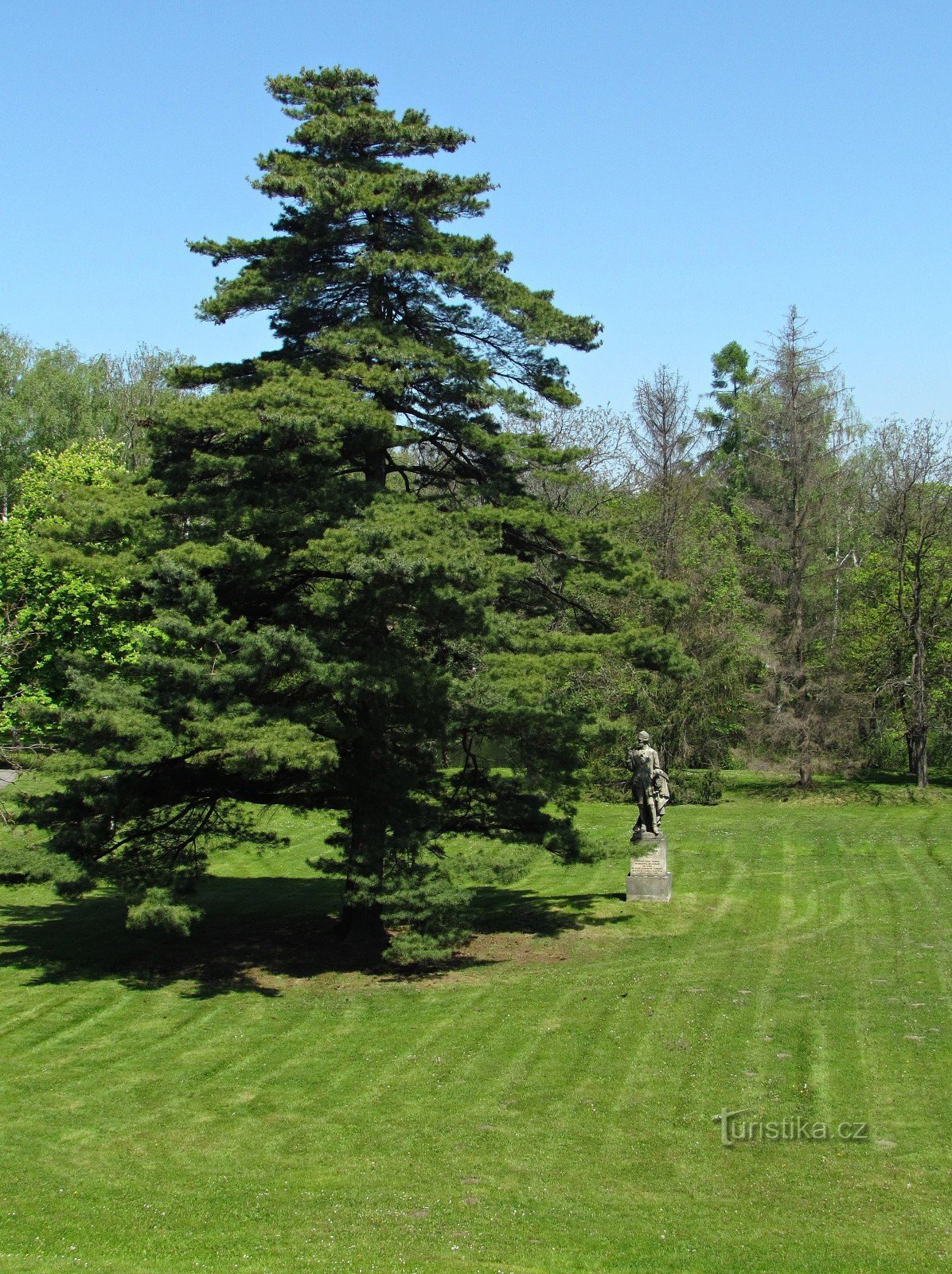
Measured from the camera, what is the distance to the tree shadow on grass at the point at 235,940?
17.6 meters

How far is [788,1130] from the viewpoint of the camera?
11086 mm

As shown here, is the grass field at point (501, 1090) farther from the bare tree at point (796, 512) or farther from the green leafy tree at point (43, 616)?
the bare tree at point (796, 512)

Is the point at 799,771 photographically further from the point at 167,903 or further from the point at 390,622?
the point at 167,903

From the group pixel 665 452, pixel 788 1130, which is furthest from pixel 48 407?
pixel 788 1130

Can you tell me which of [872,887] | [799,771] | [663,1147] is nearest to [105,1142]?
[663,1147]

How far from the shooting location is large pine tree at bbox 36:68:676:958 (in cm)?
1563

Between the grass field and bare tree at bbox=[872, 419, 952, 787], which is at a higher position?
bare tree at bbox=[872, 419, 952, 787]

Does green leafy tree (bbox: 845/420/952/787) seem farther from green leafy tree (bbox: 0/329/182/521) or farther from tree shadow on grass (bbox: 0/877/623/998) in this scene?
green leafy tree (bbox: 0/329/182/521)

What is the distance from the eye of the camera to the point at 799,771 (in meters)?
35.8

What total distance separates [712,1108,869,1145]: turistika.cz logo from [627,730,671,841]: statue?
927 cm

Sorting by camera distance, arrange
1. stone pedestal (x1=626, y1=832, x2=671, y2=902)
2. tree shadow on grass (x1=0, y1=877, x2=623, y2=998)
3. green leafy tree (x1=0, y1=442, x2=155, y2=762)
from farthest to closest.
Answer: green leafy tree (x1=0, y1=442, x2=155, y2=762)
stone pedestal (x1=626, y1=832, x2=671, y2=902)
tree shadow on grass (x1=0, y1=877, x2=623, y2=998)

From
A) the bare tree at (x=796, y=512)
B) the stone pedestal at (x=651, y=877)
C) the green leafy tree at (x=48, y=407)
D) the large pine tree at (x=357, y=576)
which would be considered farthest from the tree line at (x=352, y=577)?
the green leafy tree at (x=48, y=407)

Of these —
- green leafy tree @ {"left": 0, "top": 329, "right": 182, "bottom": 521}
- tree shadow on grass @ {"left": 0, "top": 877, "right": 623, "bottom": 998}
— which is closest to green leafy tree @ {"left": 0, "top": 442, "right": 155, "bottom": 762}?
tree shadow on grass @ {"left": 0, "top": 877, "right": 623, "bottom": 998}

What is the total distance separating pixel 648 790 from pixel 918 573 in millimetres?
17544
